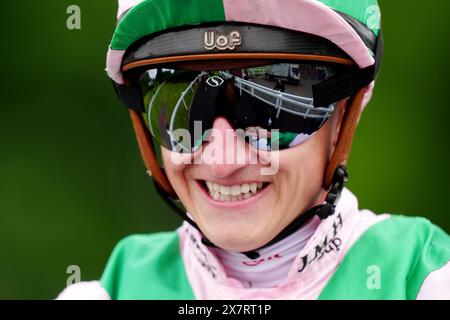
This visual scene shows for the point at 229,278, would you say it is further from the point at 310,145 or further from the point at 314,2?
the point at 314,2

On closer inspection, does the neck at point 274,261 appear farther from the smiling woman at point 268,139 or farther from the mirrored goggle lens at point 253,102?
the mirrored goggle lens at point 253,102

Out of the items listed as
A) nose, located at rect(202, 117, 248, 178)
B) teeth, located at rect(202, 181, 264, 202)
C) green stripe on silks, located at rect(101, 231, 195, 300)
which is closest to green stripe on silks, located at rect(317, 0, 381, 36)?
nose, located at rect(202, 117, 248, 178)

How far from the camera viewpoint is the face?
1788 mm

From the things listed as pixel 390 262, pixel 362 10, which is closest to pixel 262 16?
pixel 362 10

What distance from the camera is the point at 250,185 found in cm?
186

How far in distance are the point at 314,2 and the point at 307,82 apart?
0.22 meters

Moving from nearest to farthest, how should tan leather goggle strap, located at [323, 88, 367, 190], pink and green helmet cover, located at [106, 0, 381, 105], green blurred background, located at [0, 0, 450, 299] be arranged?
pink and green helmet cover, located at [106, 0, 381, 105] → tan leather goggle strap, located at [323, 88, 367, 190] → green blurred background, located at [0, 0, 450, 299]

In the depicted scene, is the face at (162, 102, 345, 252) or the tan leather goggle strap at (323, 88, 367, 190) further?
the tan leather goggle strap at (323, 88, 367, 190)

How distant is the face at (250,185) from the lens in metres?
1.79

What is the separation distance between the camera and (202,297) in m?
2.05

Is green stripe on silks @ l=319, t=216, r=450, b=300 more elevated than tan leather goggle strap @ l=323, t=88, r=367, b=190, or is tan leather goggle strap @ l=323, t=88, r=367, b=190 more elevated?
tan leather goggle strap @ l=323, t=88, r=367, b=190

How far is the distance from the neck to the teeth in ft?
0.65

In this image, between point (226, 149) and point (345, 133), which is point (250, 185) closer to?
point (226, 149)

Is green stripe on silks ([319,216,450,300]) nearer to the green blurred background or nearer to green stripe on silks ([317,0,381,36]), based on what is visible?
green stripe on silks ([317,0,381,36])
